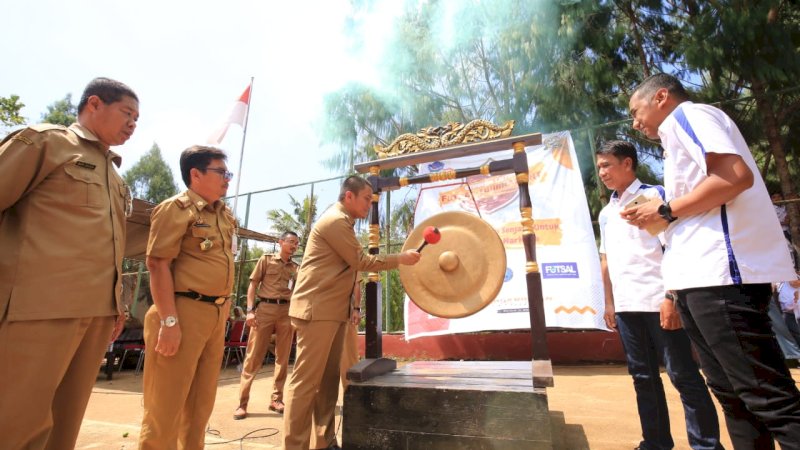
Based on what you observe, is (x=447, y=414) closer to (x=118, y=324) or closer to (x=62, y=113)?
(x=118, y=324)

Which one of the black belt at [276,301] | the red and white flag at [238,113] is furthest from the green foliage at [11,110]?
the black belt at [276,301]

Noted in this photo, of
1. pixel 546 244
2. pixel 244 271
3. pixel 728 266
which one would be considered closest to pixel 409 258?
pixel 728 266

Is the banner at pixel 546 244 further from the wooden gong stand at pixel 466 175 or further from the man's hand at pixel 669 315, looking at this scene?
the man's hand at pixel 669 315

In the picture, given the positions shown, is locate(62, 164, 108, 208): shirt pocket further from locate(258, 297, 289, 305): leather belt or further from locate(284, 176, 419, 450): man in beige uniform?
Answer: locate(258, 297, 289, 305): leather belt

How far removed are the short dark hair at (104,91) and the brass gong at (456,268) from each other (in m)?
2.30

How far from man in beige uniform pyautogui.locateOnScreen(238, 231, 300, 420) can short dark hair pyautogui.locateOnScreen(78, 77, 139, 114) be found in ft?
9.89

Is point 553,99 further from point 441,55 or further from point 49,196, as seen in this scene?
point 49,196

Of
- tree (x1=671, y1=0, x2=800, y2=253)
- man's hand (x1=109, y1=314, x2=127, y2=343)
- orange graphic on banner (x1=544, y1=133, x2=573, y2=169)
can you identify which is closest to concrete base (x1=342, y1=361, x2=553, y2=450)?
man's hand (x1=109, y1=314, x2=127, y2=343)

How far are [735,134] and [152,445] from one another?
2.86m

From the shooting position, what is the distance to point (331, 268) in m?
2.90

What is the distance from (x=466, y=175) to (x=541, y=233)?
9.59 ft

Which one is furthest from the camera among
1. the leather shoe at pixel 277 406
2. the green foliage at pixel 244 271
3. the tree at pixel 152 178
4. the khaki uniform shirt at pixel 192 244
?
the tree at pixel 152 178

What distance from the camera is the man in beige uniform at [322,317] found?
2.65 m

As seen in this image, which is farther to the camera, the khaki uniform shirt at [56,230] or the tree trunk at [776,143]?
the tree trunk at [776,143]
